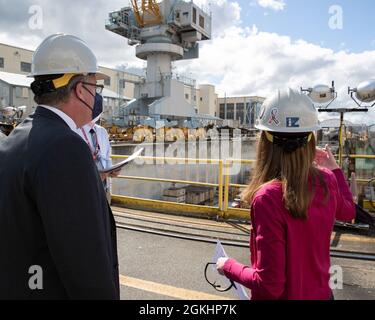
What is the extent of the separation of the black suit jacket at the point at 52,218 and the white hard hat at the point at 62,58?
328mm

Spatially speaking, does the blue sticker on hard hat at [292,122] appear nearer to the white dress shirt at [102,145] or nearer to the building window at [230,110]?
the white dress shirt at [102,145]

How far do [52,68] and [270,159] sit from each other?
1210mm

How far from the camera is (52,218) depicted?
132 cm

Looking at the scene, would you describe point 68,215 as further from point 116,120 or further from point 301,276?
point 116,120

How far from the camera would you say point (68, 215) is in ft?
4.36

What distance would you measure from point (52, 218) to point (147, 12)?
42989 millimetres

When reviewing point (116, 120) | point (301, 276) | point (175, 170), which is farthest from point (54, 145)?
point (116, 120)

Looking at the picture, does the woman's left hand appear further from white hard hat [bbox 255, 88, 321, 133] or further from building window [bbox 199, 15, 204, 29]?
building window [bbox 199, 15, 204, 29]

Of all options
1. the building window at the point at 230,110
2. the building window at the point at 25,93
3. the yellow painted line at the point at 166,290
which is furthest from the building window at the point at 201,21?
the building window at the point at 230,110

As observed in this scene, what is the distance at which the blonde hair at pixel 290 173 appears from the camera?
1606mm

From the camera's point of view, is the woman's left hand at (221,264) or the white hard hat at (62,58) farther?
the woman's left hand at (221,264)

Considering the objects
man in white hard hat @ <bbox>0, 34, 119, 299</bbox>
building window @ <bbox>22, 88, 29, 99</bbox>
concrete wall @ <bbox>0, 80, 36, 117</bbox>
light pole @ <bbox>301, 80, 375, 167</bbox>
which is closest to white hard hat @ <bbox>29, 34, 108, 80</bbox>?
man in white hard hat @ <bbox>0, 34, 119, 299</bbox>

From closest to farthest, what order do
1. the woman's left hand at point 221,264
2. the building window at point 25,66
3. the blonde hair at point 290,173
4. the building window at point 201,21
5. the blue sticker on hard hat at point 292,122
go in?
the blonde hair at point 290,173 < the blue sticker on hard hat at point 292,122 < the woman's left hand at point 221,264 < the building window at point 201,21 < the building window at point 25,66

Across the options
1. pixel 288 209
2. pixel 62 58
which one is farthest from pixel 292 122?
pixel 62 58
